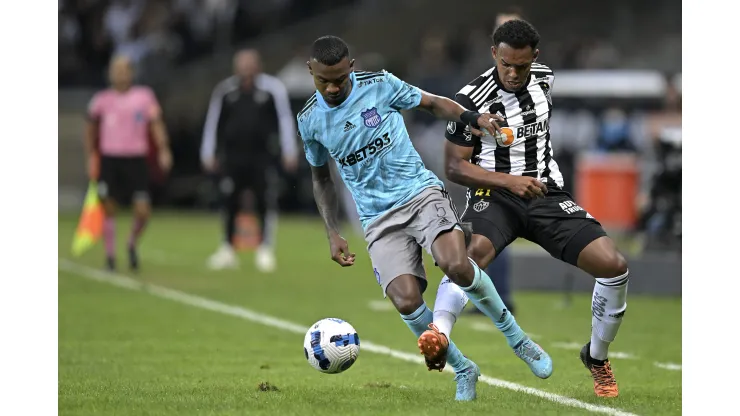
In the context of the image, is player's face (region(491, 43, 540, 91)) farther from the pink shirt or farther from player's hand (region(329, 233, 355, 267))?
the pink shirt

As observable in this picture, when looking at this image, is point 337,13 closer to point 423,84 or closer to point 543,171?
point 423,84

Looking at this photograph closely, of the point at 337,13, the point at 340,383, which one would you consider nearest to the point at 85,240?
the point at 340,383

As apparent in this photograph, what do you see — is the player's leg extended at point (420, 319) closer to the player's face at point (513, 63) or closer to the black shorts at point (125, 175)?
the player's face at point (513, 63)

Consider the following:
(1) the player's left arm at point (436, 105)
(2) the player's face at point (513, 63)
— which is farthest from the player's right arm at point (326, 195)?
(2) the player's face at point (513, 63)

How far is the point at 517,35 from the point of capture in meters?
7.35

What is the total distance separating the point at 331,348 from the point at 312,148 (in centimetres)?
117

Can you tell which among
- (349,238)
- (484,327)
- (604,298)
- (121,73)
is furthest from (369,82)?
(349,238)

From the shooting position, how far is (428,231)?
7.26 meters

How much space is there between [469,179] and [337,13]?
79.6ft

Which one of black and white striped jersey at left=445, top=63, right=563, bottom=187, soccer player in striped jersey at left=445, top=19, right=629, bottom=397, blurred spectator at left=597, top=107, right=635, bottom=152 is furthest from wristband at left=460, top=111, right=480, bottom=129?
blurred spectator at left=597, top=107, right=635, bottom=152

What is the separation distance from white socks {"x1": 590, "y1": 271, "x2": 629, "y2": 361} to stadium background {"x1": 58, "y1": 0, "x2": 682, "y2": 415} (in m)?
0.29

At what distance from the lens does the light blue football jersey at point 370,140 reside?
735 centimetres

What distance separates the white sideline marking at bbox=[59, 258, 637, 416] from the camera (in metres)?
7.23

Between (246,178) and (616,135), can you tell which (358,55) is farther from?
(246,178)
